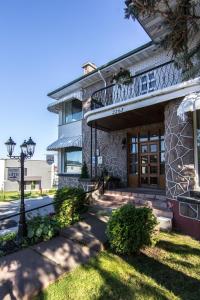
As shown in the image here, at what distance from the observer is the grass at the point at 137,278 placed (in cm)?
437

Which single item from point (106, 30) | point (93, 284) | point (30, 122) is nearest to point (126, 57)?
point (106, 30)

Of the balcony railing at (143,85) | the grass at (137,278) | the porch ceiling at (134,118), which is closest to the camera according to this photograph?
the grass at (137,278)

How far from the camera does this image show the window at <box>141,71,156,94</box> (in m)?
Answer: 12.2

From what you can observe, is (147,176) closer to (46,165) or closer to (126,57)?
(126,57)

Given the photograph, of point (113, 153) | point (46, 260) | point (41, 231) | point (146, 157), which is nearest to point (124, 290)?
point (46, 260)

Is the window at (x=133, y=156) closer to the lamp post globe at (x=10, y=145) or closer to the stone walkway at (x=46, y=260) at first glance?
the stone walkway at (x=46, y=260)

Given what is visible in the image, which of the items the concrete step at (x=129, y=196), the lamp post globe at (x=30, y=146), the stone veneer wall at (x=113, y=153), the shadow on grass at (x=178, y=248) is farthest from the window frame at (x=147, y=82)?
the shadow on grass at (x=178, y=248)

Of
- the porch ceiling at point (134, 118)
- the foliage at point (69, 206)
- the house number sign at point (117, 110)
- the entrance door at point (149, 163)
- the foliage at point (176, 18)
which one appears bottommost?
the foliage at point (69, 206)

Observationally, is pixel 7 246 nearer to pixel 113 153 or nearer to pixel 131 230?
pixel 131 230

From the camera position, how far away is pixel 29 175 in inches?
2013

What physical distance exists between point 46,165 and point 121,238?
165 ft

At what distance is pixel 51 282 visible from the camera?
4.94 metres

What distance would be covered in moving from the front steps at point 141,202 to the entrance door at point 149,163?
7.95 feet

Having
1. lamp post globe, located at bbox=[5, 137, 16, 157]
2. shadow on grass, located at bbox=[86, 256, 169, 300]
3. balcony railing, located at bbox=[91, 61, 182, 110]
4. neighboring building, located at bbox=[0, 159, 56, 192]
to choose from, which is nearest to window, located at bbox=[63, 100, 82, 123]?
balcony railing, located at bbox=[91, 61, 182, 110]
